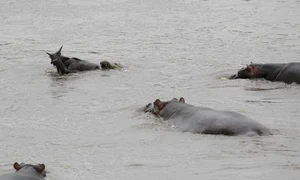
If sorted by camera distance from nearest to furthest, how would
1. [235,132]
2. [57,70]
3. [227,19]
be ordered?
1. [235,132]
2. [57,70]
3. [227,19]

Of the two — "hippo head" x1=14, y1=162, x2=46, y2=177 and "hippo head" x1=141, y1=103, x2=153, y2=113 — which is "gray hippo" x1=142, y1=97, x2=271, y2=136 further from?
"hippo head" x1=14, y1=162, x2=46, y2=177

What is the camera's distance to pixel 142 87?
13.2m

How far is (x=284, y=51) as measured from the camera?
16.3 metres

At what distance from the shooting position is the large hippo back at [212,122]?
28.8 feet

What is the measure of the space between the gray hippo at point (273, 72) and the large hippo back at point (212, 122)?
294 cm

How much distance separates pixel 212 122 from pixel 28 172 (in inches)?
95.3

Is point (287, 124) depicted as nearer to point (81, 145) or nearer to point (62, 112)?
point (81, 145)

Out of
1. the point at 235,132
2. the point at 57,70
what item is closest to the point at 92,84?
the point at 57,70

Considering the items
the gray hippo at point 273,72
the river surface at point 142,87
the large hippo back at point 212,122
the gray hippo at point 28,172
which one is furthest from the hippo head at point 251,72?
the gray hippo at point 28,172

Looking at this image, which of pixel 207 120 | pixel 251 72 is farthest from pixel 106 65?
pixel 207 120

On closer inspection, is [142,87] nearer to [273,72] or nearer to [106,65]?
[106,65]

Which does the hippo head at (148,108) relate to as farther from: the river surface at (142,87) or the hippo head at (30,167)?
the hippo head at (30,167)

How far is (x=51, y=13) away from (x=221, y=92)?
425 inches

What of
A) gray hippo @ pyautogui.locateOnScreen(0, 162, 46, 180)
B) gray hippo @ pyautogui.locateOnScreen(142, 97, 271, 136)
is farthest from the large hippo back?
gray hippo @ pyautogui.locateOnScreen(0, 162, 46, 180)
